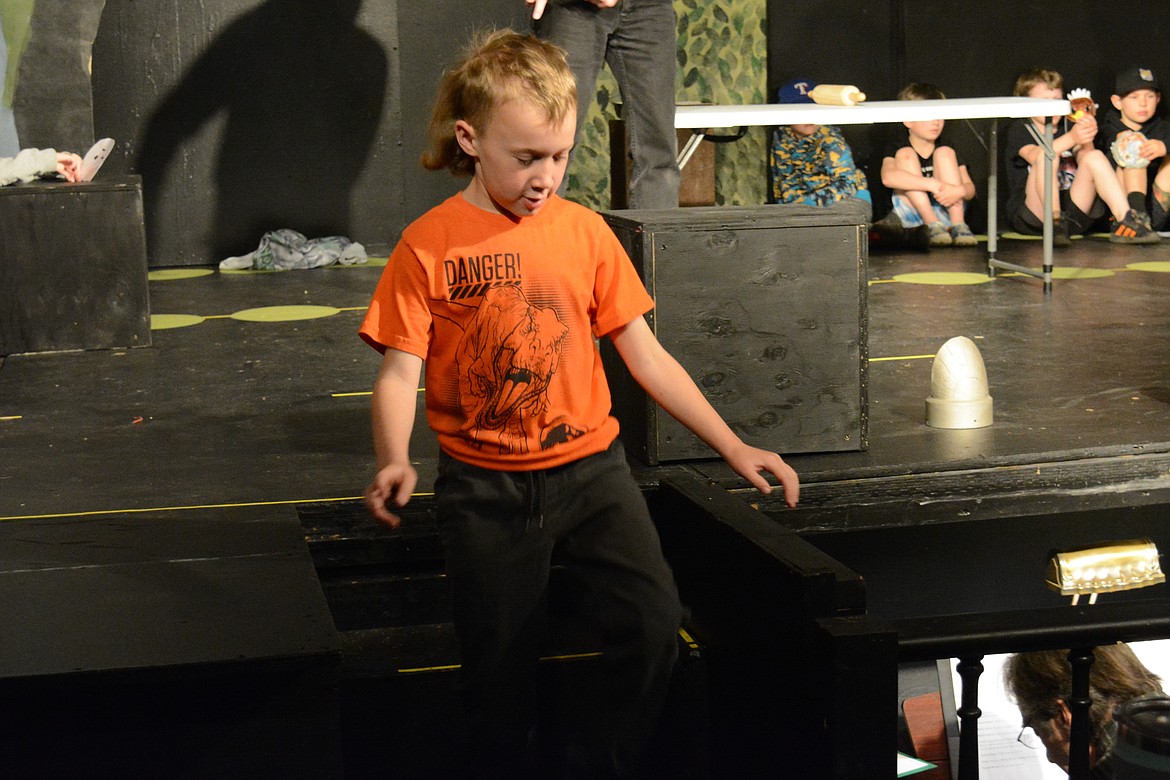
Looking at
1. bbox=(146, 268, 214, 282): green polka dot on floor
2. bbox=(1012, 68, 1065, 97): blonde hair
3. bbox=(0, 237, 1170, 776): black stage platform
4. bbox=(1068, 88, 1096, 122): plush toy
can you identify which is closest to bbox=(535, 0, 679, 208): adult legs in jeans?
bbox=(0, 237, 1170, 776): black stage platform

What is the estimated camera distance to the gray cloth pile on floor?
695 centimetres

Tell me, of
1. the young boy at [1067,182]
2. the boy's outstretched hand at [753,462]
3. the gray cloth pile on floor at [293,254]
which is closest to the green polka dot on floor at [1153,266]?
the young boy at [1067,182]

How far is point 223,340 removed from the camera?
Answer: 481 centimetres

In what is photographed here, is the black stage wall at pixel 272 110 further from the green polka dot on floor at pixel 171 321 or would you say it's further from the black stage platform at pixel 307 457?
the black stage platform at pixel 307 457

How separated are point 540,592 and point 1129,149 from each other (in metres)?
6.90

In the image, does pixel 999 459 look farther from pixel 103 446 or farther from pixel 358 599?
pixel 103 446

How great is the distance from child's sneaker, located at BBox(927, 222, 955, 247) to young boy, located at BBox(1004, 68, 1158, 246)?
1.73ft

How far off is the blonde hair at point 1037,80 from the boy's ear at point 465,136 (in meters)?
6.42

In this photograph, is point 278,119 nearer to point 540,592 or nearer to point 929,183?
point 929,183

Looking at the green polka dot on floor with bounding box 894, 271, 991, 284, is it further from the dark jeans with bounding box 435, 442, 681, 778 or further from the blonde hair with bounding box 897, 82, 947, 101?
the dark jeans with bounding box 435, 442, 681, 778

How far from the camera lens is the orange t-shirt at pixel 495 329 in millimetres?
1940

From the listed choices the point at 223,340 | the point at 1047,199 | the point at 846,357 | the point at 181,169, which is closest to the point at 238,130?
the point at 181,169

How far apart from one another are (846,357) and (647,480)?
52 cm

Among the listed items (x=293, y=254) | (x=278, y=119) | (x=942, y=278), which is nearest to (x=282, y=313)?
(x=293, y=254)
